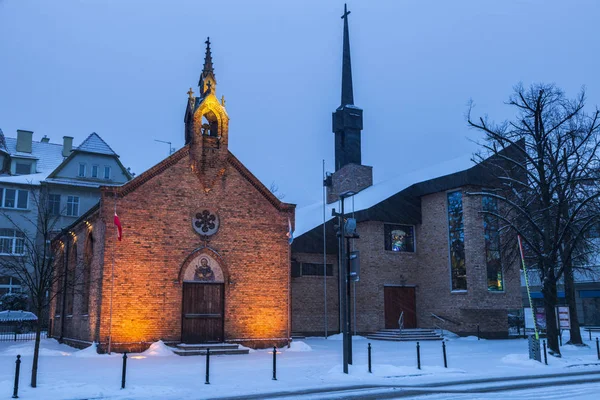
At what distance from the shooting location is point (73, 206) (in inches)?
1810

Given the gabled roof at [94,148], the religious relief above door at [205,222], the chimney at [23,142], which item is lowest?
the religious relief above door at [205,222]

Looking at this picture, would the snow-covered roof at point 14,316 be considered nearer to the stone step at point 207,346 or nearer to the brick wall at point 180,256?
the brick wall at point 180,256

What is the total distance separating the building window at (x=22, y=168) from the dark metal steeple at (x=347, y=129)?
84.2 feet

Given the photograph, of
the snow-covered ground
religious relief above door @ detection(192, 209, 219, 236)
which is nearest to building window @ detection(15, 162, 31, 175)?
the snow-covered ground

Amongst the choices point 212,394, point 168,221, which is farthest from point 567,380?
point 168,221

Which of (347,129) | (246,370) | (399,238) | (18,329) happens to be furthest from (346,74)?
(246,370)

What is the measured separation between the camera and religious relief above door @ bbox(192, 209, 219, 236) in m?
24.2

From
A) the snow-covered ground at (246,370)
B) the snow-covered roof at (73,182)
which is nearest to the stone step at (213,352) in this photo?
the snow-covered ground at (246,370)

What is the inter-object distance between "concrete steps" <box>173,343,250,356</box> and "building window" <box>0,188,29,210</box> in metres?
27.2

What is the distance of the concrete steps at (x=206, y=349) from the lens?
71.4ft

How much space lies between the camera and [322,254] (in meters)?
34.5

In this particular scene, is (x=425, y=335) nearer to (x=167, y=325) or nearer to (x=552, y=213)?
(x=552, y=213)

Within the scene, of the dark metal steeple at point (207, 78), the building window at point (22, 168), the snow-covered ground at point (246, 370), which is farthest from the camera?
the building window at point (22, 168)

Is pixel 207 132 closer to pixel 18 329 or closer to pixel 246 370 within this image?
pixel 246 370
